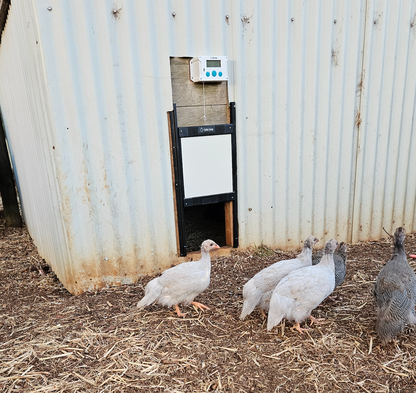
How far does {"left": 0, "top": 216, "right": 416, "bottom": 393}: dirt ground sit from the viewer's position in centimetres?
267

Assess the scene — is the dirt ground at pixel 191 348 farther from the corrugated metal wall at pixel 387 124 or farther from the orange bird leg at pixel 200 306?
the corrugated metal wall at pixel 387 124

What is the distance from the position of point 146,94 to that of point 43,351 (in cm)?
290

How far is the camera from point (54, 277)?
495 cm

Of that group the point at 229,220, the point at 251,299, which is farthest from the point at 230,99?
the point at 251,299

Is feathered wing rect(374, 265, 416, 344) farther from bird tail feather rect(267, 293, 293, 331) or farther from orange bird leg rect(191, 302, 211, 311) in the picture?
orange bird leg rect(191, 302, 211, 311)

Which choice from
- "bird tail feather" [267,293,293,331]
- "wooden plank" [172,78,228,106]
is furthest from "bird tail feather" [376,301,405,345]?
"wooden plank" [172,78,228,106]

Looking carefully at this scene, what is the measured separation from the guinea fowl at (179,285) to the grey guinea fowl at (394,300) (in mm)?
1698

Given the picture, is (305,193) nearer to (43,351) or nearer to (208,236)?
(208,236)

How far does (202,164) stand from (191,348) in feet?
7.44

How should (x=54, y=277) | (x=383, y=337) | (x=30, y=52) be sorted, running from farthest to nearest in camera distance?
(x=54, y=277), (x=30, y=52), (x=383, y=337)

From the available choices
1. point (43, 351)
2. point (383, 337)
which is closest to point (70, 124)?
point (43, 351)

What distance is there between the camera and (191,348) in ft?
10.0

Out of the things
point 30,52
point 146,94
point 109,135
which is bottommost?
point 109,135

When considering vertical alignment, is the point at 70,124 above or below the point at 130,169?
above
